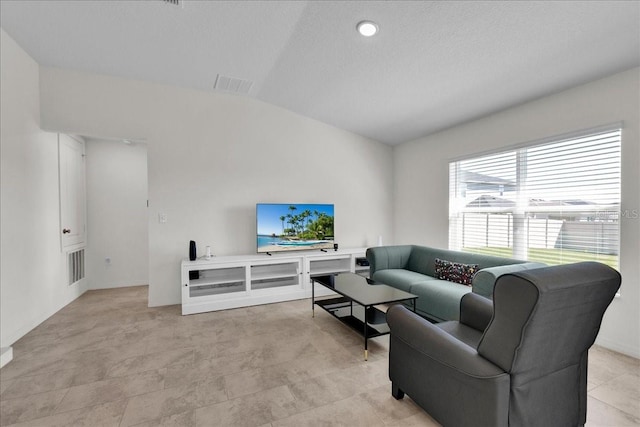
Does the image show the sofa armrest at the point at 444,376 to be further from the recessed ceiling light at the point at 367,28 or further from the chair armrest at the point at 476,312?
the recessed ceiling light at the point at 367,28

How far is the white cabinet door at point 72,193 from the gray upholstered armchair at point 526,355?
4.58m

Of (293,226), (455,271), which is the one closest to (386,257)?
(455,271)

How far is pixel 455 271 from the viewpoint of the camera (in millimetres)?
3432

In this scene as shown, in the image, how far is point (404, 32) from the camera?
2.50 meters

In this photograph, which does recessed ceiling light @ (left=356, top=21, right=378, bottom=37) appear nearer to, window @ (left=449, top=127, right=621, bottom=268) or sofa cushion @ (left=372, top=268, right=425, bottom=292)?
window @ (left=449, top=127, right=621, bottom=268)

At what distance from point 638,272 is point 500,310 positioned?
2.13m

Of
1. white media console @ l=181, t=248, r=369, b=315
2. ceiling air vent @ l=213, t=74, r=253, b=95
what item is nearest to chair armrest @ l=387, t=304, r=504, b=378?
white media console @ l=181, t=248, r=369, b=315

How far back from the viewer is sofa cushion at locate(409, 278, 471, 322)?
2.79 meters

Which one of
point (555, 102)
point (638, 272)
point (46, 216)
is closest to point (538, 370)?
point (638, 272)

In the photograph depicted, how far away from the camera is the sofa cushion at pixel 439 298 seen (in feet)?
9.16

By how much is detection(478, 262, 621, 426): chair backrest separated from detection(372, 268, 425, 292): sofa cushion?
6.13ft

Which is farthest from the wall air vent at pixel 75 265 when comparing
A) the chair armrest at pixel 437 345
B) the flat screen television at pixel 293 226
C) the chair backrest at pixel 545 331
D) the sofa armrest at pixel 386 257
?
the chair backrest at pixel 545 331

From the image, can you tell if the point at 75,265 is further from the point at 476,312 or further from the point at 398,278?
the point at 476,312

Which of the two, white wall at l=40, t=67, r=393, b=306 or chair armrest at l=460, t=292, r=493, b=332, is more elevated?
white wall at l=40, t=67, r=393, b=306
